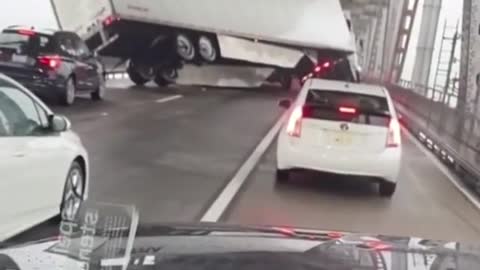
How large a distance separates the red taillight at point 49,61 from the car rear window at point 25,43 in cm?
26

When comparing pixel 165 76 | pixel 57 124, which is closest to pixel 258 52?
pixel 165 76

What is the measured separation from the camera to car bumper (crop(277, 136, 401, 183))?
12602 millimetres

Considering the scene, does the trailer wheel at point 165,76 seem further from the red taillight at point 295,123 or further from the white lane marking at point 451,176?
the red taillight at point 295,123

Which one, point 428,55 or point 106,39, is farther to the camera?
point 428,55

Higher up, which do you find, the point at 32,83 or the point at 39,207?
the point at 39,207

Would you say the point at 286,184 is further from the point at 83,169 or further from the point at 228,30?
the point at 228,30

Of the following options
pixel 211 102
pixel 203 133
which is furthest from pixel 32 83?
pixel 211 102

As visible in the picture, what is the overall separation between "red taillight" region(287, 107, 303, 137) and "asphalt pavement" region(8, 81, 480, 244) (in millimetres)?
753

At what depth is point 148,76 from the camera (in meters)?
39.0

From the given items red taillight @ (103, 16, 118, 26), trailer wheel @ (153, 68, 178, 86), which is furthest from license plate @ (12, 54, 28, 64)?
trailer wheel @ (153, 68, 178, 86)

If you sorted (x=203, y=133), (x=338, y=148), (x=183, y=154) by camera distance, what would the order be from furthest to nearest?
(x=203, y=133)
(x=183, y=154)
(x=338, y=148)

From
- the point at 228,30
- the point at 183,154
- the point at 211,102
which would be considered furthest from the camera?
the point at 228,30

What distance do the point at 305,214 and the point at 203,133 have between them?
9.39 meters

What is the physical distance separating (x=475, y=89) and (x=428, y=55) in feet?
84.0
